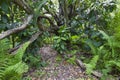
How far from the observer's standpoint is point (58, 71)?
13.4 ft

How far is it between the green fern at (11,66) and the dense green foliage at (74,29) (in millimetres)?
515

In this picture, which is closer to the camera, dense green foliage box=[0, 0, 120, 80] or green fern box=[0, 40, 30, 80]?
green fern box=[0, 40, 30, 80]

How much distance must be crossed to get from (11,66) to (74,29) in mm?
2058

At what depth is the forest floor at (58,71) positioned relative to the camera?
12.8 ft

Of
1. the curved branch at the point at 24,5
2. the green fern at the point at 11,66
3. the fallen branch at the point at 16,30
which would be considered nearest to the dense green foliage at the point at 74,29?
the curved branch at the point at 24,5

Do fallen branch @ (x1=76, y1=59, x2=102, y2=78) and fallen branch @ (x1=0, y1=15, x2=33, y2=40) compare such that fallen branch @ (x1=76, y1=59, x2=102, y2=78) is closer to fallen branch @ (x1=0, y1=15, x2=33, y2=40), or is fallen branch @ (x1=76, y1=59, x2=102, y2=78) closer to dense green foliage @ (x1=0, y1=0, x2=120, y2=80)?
dense green foliage @ (x1=0, y1=0, x2=120, y2=80)

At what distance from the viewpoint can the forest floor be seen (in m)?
3.91

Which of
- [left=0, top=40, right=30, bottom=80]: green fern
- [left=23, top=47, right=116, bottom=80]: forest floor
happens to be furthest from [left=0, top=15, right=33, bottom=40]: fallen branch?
[left=23, top=47, right=116, bottom=80]: forest floor

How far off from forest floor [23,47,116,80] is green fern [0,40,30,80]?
72 centimetres

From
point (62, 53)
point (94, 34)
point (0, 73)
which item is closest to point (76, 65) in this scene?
point (62, 53)

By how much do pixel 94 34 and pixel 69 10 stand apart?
35.6 inches

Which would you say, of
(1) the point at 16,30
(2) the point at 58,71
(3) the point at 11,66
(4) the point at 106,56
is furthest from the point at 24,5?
(4) the point at 106,56

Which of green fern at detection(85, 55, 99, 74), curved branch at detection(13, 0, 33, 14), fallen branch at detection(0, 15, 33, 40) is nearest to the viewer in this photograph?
fallen branch at detection(0, 15, 33, 40)

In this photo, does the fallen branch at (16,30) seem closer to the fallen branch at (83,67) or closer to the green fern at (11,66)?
the green fern at (11,66)
